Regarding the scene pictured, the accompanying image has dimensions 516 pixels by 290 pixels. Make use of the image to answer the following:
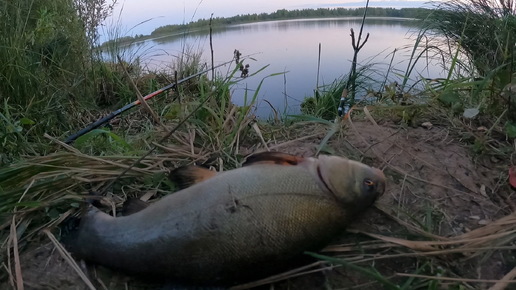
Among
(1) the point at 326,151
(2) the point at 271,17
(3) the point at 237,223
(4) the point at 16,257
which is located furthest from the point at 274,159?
(2) the point at 271,17

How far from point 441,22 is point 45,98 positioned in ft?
17.0

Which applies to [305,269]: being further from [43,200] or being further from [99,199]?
[43,200]

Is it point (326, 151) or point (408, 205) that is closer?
point (408, 205)

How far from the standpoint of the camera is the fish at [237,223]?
137 cm

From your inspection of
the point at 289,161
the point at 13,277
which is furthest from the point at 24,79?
the point at 289,161

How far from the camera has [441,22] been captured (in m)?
6.19

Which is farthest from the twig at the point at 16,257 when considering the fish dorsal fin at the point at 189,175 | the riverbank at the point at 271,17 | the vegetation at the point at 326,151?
the riverbank at the point at 271,17

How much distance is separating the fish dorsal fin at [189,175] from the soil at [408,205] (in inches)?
15.7

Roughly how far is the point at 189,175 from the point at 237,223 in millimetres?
403

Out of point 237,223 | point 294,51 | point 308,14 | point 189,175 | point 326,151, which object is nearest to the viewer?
point 237,223

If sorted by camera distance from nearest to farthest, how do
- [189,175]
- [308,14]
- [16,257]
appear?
[16,257], [189,175], [308,14]

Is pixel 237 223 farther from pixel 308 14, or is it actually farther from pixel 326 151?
pixel 308 14

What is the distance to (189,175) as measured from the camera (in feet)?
5.65

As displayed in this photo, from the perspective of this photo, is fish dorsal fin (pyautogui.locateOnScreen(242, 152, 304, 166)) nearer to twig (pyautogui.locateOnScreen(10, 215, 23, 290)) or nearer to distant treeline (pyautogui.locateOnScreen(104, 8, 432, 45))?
twig (pyautogui.locateOnScreen(10, 215, 23, 290))
